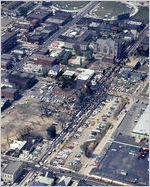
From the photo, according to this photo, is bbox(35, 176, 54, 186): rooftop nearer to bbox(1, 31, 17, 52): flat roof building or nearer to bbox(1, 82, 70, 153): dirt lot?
bbox(1, 82, 70, 153): dirt lot

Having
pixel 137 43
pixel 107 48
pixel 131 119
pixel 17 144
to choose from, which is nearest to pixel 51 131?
pixel 17 144

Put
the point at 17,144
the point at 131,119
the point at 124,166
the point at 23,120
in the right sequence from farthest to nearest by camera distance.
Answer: the point at 23,120, the point at 131,119, the point at 17,144, the point at 124,166

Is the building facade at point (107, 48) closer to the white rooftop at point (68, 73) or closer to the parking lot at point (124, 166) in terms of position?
the white rooftop at point (68, 73)

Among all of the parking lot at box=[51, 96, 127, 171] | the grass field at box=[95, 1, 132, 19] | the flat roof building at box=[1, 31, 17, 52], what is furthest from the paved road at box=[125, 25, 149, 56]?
the flat roof building at box=[1, 31, 17, 52]

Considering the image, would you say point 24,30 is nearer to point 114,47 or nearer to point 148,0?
point 114,47

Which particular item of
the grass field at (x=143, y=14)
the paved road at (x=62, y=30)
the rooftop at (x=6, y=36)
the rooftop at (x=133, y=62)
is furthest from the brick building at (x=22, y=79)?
the grass field at (x=143, y=14)

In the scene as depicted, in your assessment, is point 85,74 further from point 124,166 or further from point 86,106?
point 124,166

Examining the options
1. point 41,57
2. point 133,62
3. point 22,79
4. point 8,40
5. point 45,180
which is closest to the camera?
point 45,180
